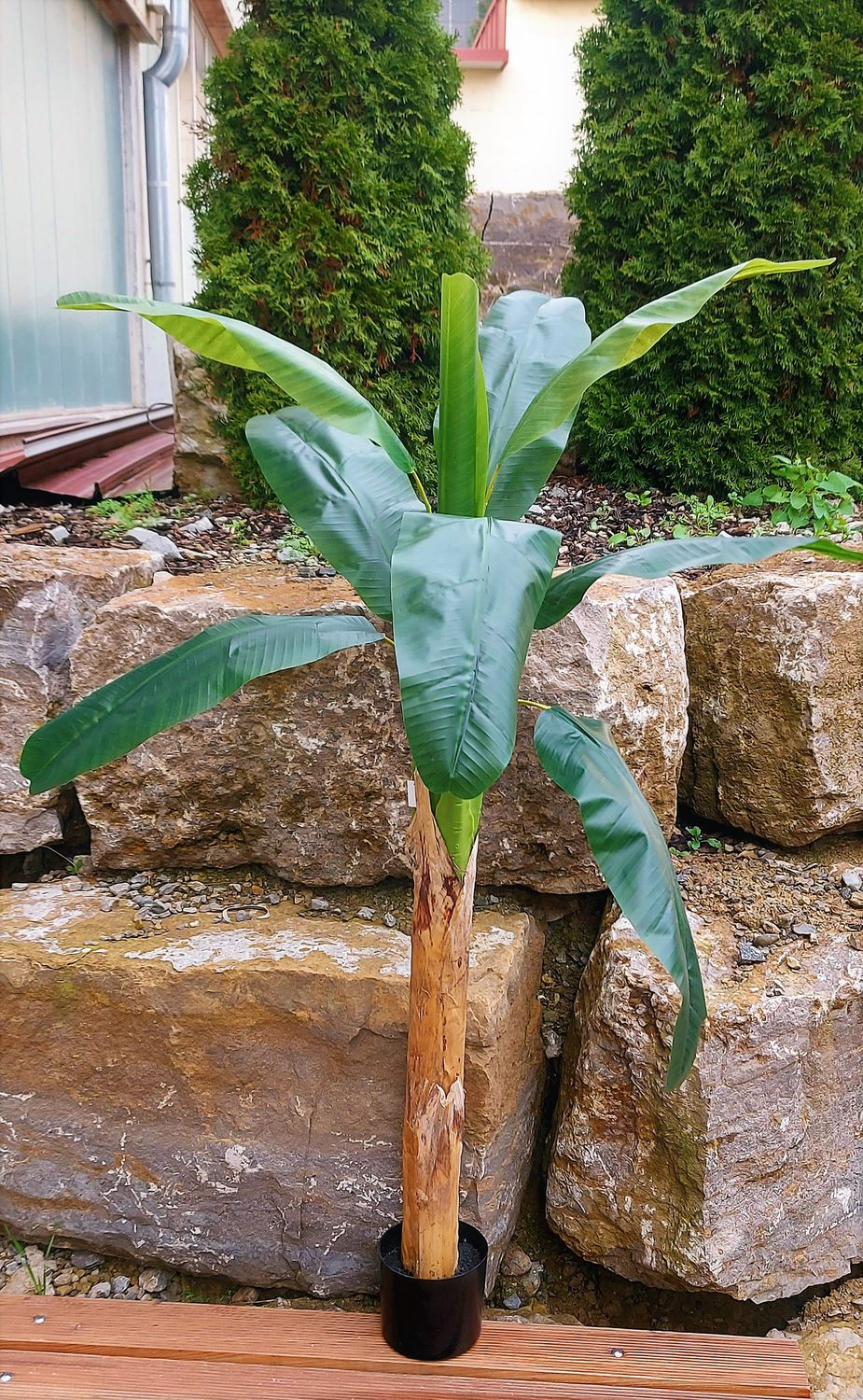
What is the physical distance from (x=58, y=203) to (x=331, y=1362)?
4.45m

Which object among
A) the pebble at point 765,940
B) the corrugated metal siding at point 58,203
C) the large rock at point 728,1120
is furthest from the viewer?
the corrugated metal siding at point 58,203

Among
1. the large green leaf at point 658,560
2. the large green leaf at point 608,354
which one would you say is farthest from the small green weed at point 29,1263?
the large green leaf at point 608,354

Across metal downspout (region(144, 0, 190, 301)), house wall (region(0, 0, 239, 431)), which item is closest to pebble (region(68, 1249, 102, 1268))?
house wall (region(0, 0, 239, 431))

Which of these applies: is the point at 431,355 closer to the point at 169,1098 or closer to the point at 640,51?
the point at 640,51

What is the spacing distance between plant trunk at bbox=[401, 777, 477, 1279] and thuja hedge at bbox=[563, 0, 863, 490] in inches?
74.1

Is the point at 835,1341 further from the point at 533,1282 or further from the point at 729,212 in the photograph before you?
the point at 729,212

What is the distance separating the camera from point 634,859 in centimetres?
126

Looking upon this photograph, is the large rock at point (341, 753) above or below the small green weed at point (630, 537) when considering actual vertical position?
below

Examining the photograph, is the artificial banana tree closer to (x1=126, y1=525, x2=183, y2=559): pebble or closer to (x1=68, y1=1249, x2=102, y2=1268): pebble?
(x1=68, y1=1249, x2=102, y2=1268): pebble

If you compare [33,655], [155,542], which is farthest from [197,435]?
[33,655]

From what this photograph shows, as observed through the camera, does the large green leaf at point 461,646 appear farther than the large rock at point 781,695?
Answer: No

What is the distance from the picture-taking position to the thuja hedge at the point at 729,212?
269cm

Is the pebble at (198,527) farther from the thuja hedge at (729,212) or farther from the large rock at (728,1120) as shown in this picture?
the large rock at (728,1120)

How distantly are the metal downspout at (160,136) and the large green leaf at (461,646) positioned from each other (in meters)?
5.11
